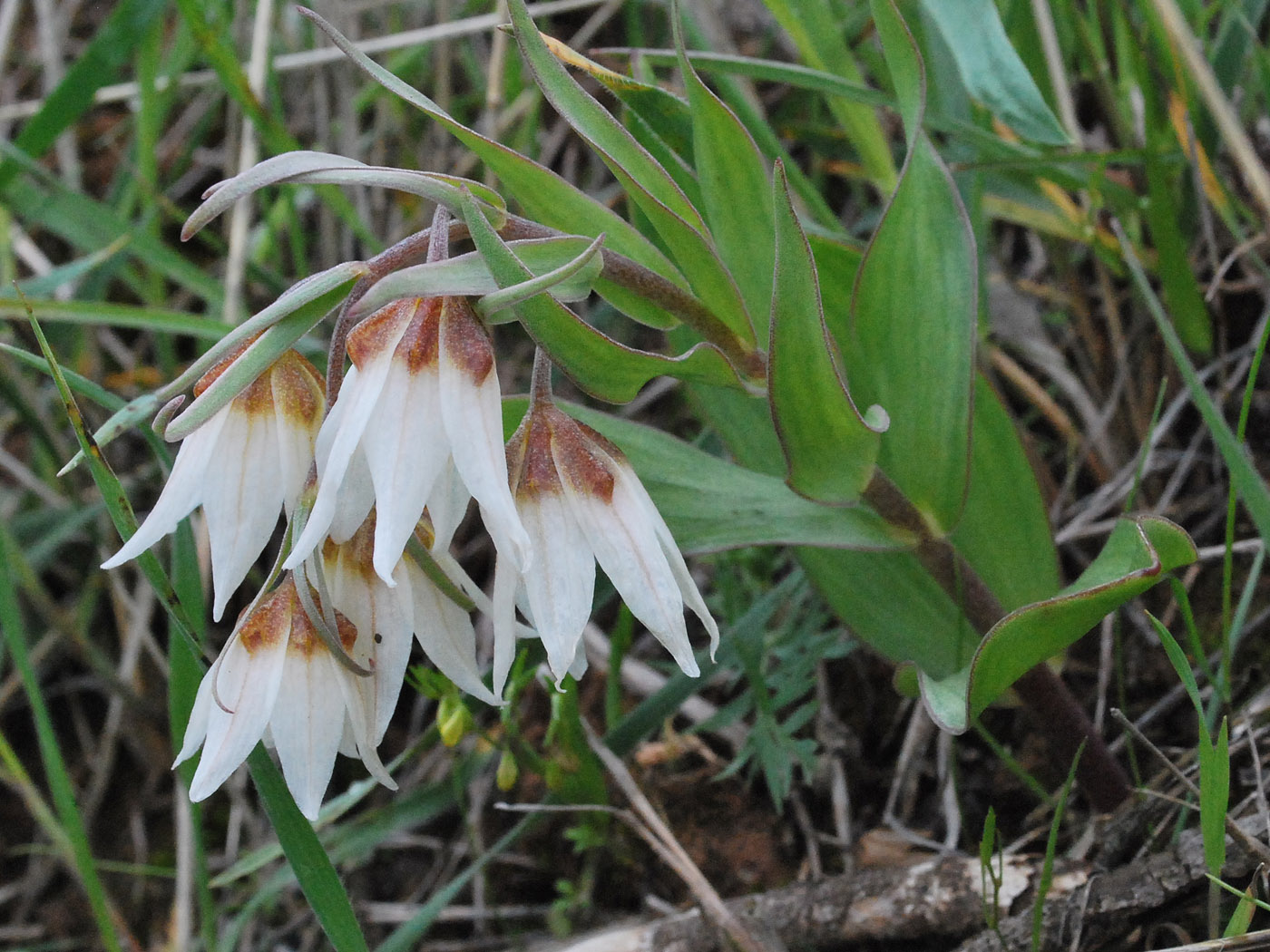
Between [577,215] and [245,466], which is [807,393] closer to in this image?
[577,215]

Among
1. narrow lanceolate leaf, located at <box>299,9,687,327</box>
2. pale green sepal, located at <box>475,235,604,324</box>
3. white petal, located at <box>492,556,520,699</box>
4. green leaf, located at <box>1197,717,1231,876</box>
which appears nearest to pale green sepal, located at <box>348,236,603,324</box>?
pale green sepal, located at <box>475,235,604,324</box>

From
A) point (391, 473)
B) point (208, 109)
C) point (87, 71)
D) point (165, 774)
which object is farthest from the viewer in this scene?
point (208, 109)

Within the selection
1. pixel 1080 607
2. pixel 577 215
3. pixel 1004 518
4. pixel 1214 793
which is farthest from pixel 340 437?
pixel 1004 518

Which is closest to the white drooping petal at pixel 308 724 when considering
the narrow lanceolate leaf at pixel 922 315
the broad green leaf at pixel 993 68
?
the narrow lanceolate leaf at pixel 922 315

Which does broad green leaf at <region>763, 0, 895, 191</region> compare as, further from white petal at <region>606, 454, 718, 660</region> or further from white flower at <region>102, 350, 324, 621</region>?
white flower at <region>102, 350, 324, 621</region>

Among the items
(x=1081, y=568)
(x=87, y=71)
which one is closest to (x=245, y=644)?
(x=1081, y=568)

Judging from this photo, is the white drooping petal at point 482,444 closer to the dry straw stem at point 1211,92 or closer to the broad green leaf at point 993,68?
the broad green leaf at point 993,68

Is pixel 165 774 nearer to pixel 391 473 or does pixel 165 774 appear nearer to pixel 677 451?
pixel 677 451
